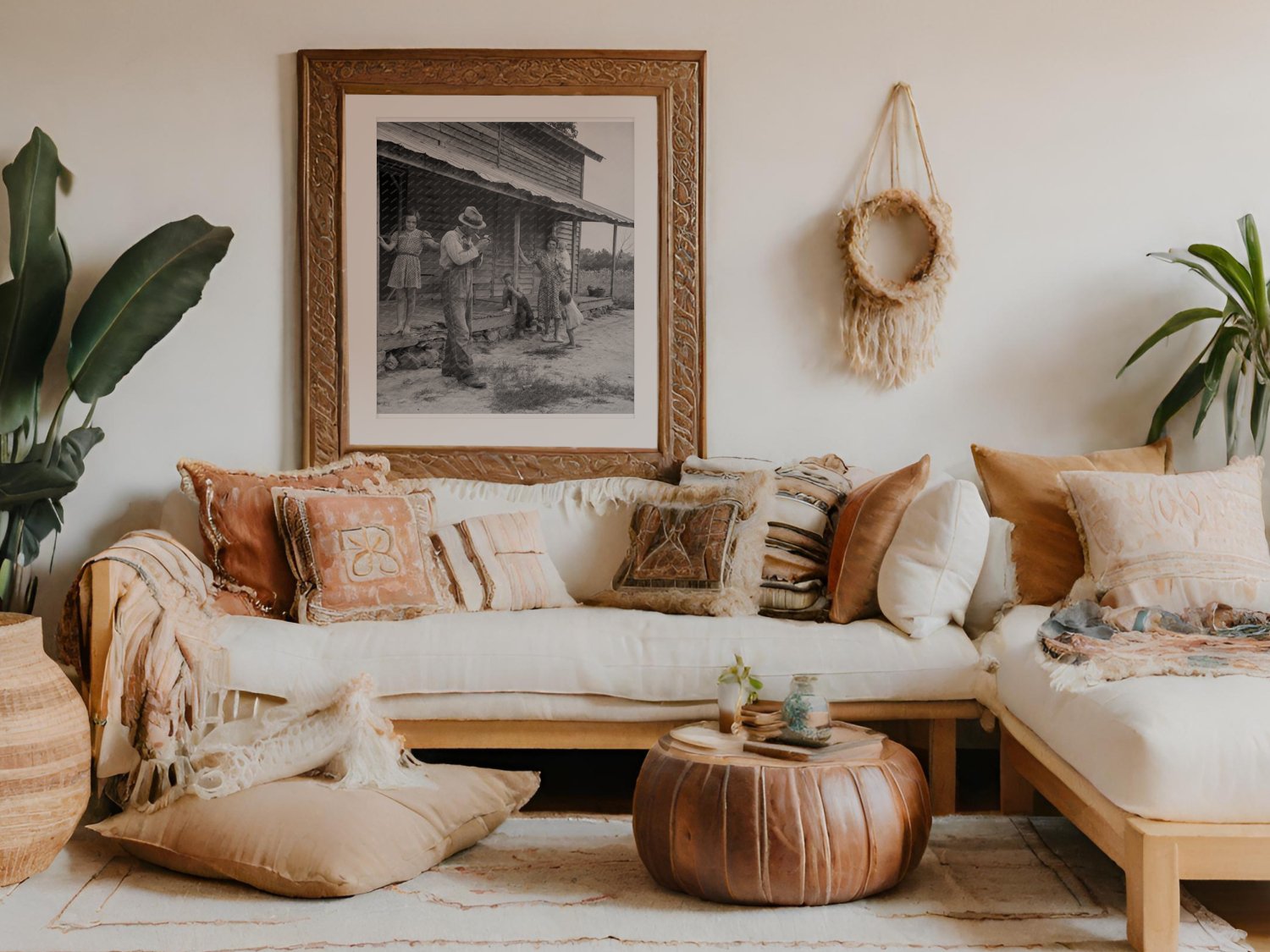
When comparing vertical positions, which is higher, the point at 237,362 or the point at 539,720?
the point at 237,362

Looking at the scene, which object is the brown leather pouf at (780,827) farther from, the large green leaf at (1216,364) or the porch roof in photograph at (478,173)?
the porch roof in photograph at (478,173)

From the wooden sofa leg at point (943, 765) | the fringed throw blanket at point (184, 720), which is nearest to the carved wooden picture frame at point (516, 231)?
the fringed throw blanket at point (184, 720)

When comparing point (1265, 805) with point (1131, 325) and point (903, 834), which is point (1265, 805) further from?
point (1131, 325)

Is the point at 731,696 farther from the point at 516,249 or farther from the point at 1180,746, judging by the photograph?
the point at 516,249

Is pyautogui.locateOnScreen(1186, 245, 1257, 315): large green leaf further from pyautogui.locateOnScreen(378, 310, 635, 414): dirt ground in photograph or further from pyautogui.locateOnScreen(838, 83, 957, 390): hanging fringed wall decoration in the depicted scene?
pyautogui.locateOnScreen(378, 310, 635, 414): dirt ground in photograph

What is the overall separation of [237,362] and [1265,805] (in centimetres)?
312

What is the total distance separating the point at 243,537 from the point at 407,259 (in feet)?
3.47

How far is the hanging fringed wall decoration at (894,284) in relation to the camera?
363 cm

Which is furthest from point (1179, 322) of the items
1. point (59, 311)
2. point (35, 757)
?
point (59, 311)

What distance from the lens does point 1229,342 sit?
3.44 m

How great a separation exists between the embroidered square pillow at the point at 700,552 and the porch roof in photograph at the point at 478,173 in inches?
39.1

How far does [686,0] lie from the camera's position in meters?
3.71

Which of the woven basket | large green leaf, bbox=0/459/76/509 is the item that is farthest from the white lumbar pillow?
large green leaf, bbox=0/459/76/509

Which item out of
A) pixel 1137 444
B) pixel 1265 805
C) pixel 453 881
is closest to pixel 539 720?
pixel 453 881
